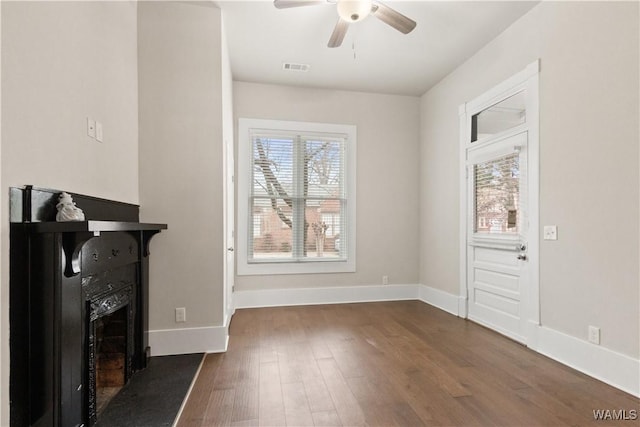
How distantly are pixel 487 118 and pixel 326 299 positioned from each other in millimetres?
3026

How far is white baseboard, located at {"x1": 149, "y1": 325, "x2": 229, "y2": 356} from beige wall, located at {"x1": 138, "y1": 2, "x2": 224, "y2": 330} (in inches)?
2.2

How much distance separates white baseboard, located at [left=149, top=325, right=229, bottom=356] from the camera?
2.70m

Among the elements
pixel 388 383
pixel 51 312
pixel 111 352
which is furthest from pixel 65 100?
pixel 388 383

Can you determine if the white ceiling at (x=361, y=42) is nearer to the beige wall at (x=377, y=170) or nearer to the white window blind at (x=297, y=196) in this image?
the beige wall at (x=377, y=170)

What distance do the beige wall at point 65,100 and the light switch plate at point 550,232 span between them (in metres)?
3.45

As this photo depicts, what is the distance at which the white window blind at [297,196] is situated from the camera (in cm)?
437

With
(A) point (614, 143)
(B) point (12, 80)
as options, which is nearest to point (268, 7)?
(B) point (12, 80)

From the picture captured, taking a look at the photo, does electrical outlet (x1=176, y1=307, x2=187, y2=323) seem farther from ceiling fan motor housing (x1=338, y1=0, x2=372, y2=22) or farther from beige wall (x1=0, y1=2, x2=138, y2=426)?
ceiling fan motor housing (x1=338, y1=0, x2=372, y2=22)

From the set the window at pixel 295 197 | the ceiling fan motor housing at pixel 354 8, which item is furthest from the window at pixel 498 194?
the ceiling fan motor housing at pixel 354 8

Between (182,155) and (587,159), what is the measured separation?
326 centimetres

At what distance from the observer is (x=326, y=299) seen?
4.46 metres

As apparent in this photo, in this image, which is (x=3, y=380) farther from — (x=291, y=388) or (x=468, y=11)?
(x=468, y=11)

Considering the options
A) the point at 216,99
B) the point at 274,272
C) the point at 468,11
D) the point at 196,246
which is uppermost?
the point at 468,11

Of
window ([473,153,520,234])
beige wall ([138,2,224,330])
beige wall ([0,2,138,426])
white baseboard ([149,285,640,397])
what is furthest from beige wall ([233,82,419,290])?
beige wall ([0,2,138,426])
